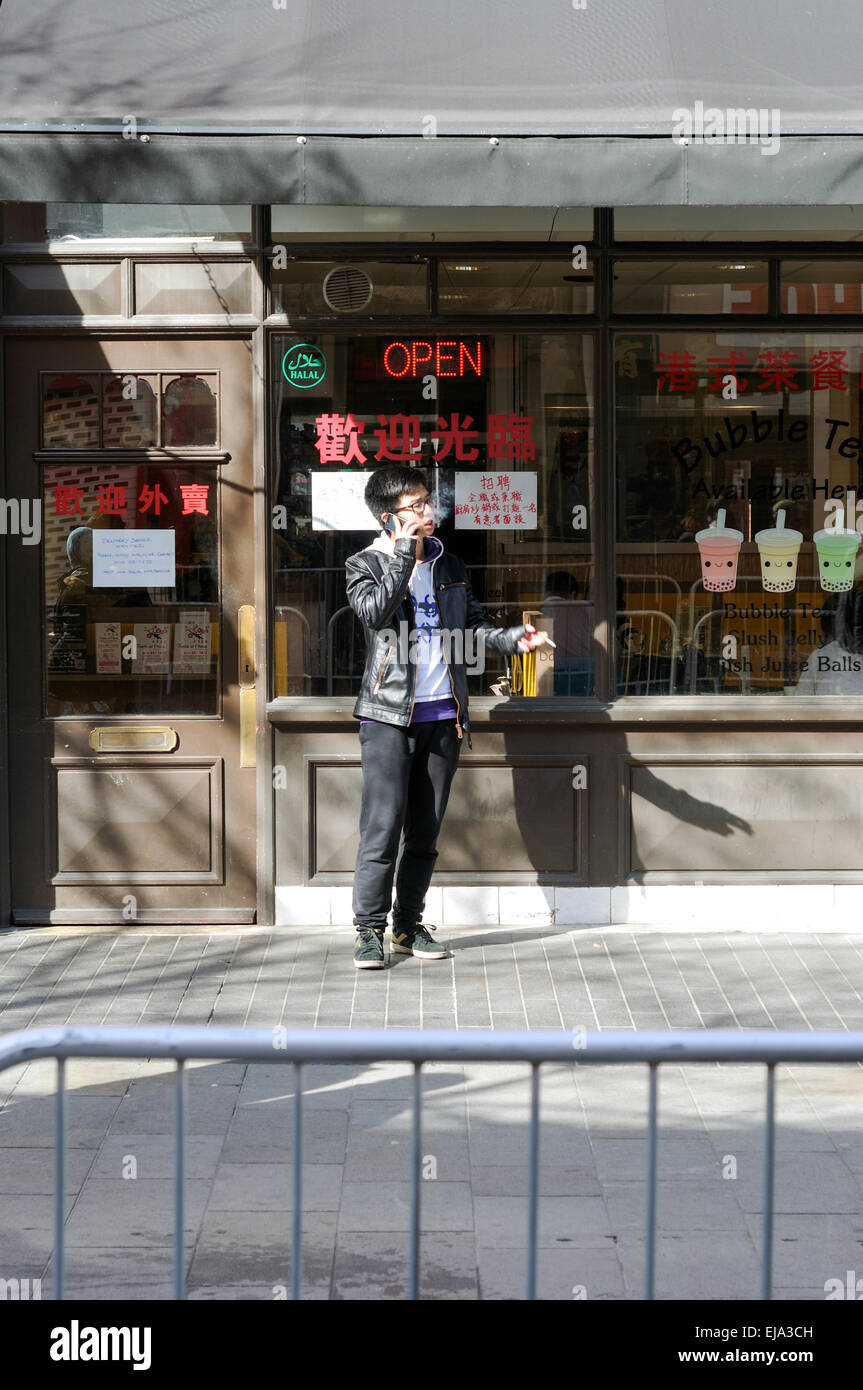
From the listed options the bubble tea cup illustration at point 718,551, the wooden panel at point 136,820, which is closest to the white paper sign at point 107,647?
the wooden panel at point 136,820

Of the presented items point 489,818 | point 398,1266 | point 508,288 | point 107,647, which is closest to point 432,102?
point 508,288

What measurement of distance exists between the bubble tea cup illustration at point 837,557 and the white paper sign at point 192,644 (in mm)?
3065

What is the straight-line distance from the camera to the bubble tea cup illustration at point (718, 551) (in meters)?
7.26

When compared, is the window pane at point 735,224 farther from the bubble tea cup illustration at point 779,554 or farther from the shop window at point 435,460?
the bubble tea cup illustration at point 779,554

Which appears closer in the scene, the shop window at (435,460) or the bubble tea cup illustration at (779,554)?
the shop window at (435,460)

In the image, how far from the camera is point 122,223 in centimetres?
709

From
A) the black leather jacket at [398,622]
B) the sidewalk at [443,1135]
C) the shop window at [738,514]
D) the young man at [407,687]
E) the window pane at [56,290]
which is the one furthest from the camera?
the shop window at [738,514]

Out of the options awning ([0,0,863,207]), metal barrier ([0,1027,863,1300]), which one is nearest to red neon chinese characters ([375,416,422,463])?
awning ([0,0,863,207])

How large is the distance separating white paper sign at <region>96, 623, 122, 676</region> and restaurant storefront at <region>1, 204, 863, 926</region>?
0.7 inches

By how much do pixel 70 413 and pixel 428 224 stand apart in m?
1.96

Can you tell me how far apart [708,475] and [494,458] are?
1060 millimetres

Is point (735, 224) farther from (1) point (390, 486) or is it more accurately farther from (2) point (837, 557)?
(1) point (390, 486)
